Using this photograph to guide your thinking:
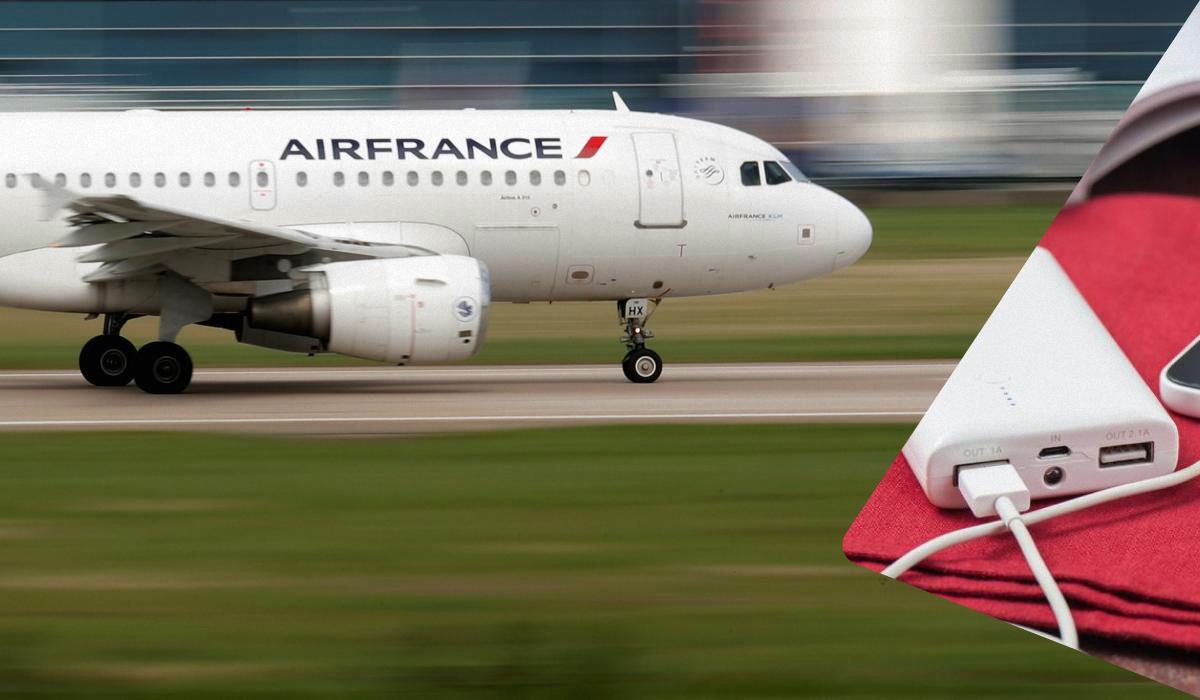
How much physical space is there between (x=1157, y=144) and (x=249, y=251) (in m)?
12.5

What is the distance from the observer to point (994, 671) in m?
5.49

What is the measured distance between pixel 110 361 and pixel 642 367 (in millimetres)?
5829

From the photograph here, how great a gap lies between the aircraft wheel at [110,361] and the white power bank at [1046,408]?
45.1ft

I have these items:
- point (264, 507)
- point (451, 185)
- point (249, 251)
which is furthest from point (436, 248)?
point (264, 507)

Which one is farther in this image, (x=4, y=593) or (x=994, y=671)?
(x=4, y=593)

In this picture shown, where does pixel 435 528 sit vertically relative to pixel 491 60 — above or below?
below

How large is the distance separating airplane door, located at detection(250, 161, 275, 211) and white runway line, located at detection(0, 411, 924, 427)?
2.91 metres

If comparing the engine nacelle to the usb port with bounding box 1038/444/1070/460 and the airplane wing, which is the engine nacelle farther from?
the usb port with bounding box 1038/444/1070/460

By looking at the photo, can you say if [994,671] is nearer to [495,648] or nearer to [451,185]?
[495,648]

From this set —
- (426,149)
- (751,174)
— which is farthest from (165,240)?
(751,174)

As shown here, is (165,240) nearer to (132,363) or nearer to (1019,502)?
(132,363)

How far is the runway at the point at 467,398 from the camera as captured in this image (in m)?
14.1

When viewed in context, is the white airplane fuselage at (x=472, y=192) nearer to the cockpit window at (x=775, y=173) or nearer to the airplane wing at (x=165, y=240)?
the cockpit window at (x=775, y=173)

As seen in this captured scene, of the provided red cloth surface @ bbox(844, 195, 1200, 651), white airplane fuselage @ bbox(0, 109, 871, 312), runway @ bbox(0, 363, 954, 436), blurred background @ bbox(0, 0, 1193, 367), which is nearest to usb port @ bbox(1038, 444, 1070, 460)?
red cloth surface @ bbox(844, 195, 1200, 651)
